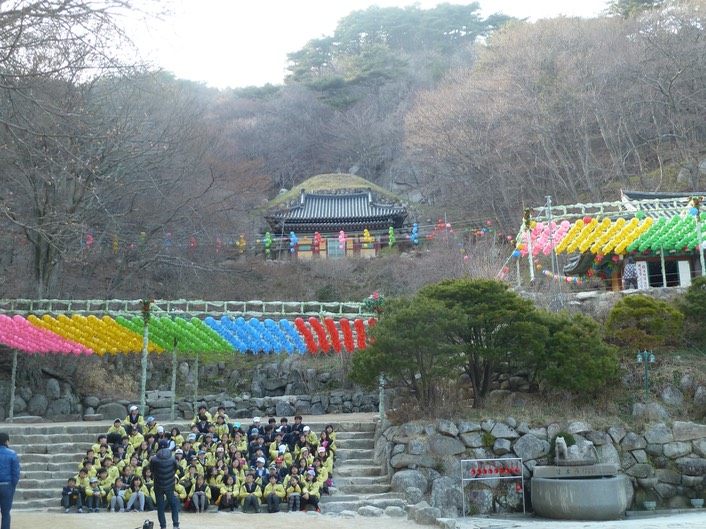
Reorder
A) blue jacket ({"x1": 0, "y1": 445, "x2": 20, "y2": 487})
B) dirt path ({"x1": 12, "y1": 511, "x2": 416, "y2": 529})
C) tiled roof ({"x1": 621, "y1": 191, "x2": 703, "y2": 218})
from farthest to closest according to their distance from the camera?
tiled roof ({"x1": 621, "y1": 191, "x2": 703, "y2": 218})
dirt path ({"x1": 12, "y1": 511, "x2": 416, "y2": 529})
blue jacket ({"x1": 0, "y1": 445, "x2": 20, "y2": 487})

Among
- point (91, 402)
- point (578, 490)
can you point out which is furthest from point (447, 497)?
point (91, 402)

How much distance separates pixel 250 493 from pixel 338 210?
80.5 ft

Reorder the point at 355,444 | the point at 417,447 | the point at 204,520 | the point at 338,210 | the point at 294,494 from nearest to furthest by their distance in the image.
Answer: the point at 204,520
the point at 294,494
the point at 417,447
the point at 355,444
the point at 338,210

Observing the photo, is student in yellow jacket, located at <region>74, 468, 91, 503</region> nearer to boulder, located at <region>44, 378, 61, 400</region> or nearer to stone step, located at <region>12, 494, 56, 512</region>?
stone step, located at <region>12, 494, 56, 512</region>

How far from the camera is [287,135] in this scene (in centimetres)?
4800

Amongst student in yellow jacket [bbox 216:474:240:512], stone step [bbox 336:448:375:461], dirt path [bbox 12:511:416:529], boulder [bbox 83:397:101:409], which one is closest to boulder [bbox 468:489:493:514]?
stone step [bbox 336:448:375:461]

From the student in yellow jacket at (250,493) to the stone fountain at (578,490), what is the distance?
4.97 meters

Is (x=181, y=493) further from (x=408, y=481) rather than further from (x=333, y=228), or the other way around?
(x=333, y=228)

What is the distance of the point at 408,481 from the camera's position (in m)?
13.1

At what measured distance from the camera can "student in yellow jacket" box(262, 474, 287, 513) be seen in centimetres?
1230

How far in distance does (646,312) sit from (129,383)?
16.4 metres

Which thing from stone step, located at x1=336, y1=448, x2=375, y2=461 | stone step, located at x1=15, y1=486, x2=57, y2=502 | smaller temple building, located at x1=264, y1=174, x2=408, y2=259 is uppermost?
smaller temple building, located at x1=264, y1=174, x2=408, y2=259

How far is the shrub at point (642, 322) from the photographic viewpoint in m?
16.0

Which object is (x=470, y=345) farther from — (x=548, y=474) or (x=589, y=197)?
(x=589, y=197)
